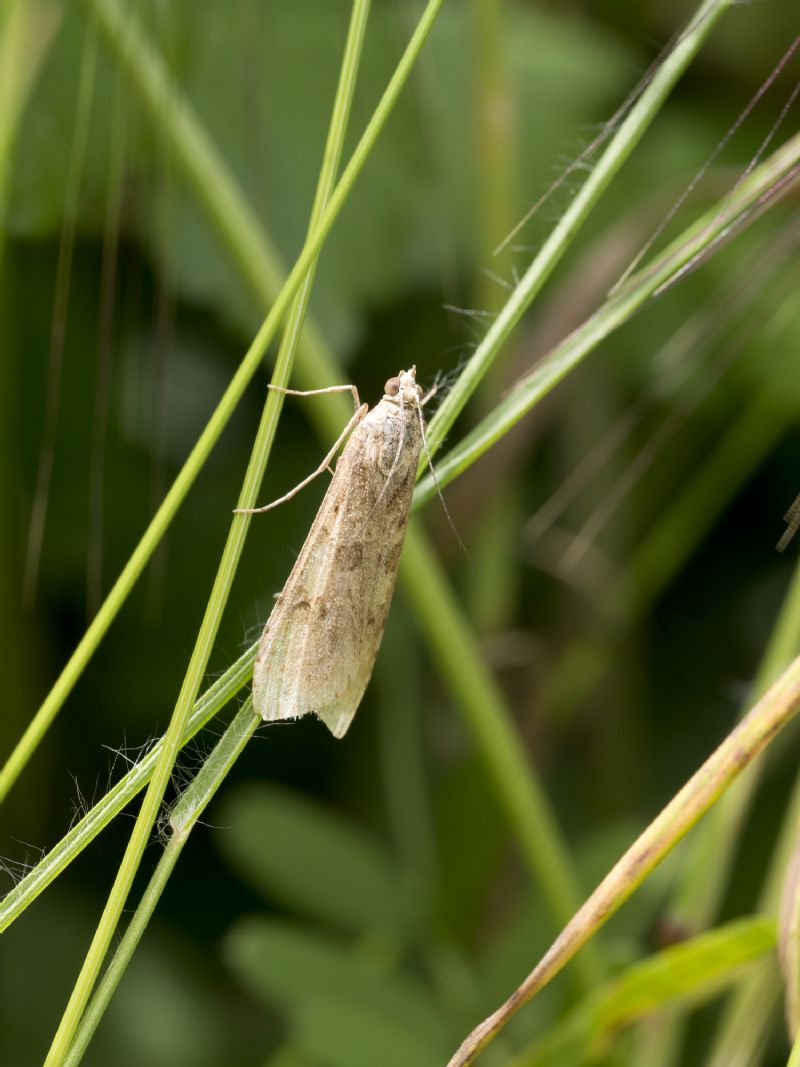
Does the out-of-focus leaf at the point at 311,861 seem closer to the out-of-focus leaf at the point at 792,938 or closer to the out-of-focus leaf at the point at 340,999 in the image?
the out-of-focus leaf at the point at 340,999

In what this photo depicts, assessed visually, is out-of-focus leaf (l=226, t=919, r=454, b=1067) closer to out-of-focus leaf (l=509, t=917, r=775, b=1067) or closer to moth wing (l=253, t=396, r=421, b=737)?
out-of-focus leaf (l=509, t=917, r=775, b=1067)

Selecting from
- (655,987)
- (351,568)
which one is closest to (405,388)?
(351,568)

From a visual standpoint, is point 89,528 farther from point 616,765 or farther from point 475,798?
point 616,765

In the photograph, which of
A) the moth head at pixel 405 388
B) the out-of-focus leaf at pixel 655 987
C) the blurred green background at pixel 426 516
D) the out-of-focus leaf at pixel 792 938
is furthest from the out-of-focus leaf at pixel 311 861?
the out-of-focus leaf at pixel 792 938

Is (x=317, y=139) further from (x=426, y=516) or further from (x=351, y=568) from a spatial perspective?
(x=351, y=568)

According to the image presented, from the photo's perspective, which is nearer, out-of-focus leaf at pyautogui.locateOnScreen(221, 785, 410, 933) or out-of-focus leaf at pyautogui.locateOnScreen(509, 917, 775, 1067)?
out-of-focus leaf at pyautogui.locateOnScreen(509, 917, 775, 1067)

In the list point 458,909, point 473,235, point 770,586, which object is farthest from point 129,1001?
point 473,235

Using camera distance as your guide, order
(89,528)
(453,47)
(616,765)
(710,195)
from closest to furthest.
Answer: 1. (710,195)
2. (89,528)
3. (616,765)
4. (453,47)

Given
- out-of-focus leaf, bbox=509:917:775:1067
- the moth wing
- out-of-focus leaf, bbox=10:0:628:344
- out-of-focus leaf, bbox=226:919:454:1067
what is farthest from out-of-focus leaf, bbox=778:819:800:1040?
out-of-focus leaf, bbox=10:0:628:344
